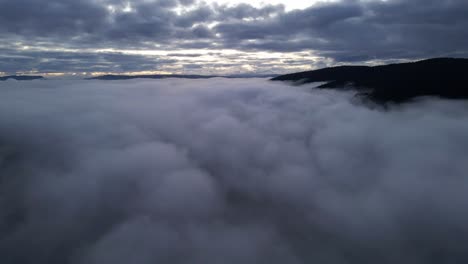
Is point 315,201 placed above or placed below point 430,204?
below

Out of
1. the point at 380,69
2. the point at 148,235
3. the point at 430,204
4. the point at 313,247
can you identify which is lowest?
the point at 313,247

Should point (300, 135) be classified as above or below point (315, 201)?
above

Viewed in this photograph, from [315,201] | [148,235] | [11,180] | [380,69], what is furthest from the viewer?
[380,69]

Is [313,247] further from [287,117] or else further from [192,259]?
[287,117]

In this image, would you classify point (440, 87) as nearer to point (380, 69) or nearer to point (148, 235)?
point (380, 69)

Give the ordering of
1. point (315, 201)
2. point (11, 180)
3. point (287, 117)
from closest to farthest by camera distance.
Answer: point (315, 201) → point (11, 180) → point (287, 117)

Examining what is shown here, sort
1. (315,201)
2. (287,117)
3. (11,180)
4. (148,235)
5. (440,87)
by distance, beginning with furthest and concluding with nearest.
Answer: (287,117), (440,87), (11,180), (315,201), (148,235)

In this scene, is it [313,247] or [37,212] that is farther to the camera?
[37,212]

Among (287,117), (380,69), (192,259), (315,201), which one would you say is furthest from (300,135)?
(380,69)

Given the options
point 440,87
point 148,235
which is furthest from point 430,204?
point 440,87
